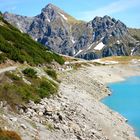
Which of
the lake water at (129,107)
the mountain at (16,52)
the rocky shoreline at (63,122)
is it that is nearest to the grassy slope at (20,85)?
the mountain at (16,52)

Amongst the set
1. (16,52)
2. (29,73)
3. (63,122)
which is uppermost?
(16,52)

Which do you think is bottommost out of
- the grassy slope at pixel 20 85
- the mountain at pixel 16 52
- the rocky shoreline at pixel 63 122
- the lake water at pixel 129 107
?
the lake water at pixel 129 107

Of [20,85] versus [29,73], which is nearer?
[20,85]

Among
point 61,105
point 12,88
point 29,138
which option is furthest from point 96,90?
point 29,138

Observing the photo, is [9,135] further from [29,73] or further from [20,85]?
[29,73]

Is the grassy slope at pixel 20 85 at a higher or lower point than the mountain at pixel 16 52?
lower

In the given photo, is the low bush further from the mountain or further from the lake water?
the lake water

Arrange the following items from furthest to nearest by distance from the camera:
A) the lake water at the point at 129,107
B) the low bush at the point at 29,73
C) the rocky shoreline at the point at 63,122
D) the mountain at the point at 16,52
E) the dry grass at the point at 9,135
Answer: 1. the mountain at the point at 16,52
2. the lake water at the point at 129,107
3. the low bush at the point at 29,73
4. the rocky shoreline at the point at 63,122
5. the dry grass at the point at 9,135

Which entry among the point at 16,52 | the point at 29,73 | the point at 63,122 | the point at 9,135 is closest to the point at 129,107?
the point at 16,52

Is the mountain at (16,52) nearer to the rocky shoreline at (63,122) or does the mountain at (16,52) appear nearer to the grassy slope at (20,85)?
the grassy slope at (20,85)

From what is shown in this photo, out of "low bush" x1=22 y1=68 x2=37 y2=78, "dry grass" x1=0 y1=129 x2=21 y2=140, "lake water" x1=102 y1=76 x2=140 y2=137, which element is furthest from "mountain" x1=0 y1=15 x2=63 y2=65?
"dry grass" x1=0 y1=129 x2=21 y2=140

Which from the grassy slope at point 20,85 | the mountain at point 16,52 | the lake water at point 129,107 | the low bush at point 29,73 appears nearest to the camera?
the grassy slope at point 20,85

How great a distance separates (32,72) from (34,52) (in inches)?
1158

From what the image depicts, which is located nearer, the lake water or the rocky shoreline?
the rocky shoreline
